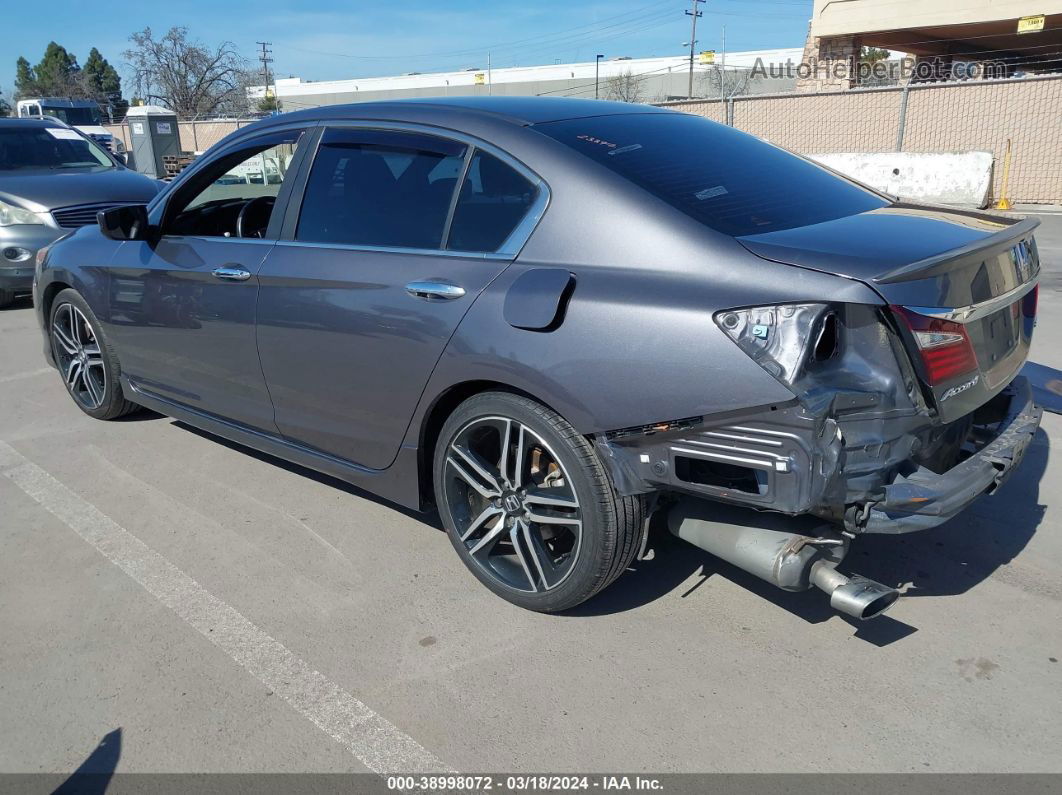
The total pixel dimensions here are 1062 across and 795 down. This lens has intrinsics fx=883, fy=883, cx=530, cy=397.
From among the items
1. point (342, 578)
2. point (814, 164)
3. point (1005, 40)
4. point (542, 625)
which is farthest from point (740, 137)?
point (1005, 40)

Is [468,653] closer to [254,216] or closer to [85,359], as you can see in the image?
[254,216]

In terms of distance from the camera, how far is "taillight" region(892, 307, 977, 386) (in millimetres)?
2510

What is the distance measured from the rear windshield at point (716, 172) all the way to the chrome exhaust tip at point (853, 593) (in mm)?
1069

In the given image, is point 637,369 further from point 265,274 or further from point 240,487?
point 240,487

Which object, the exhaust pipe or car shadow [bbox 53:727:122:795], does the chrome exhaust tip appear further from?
car shadow [bbox 53:727:122:795]

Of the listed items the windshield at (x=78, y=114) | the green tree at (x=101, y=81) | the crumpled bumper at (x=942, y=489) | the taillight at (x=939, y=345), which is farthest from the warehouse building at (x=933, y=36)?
the green tree at (x=101, y=81)

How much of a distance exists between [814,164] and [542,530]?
201 cm

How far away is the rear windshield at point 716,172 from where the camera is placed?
2887mm

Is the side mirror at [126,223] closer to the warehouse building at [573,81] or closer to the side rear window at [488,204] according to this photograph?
the side rear window at [488,204]

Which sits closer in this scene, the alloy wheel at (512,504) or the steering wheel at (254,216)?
the alloy wheel at (512,504)

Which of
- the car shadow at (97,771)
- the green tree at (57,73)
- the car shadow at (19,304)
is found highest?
the green tree at (57,73)

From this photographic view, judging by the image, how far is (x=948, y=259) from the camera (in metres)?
2.62

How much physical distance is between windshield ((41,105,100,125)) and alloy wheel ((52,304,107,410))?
35452mm

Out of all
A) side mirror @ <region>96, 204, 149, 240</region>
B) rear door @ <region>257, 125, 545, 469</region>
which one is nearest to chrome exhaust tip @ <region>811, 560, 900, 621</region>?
rear door @ <region>257, 125, 545, 469</region>
